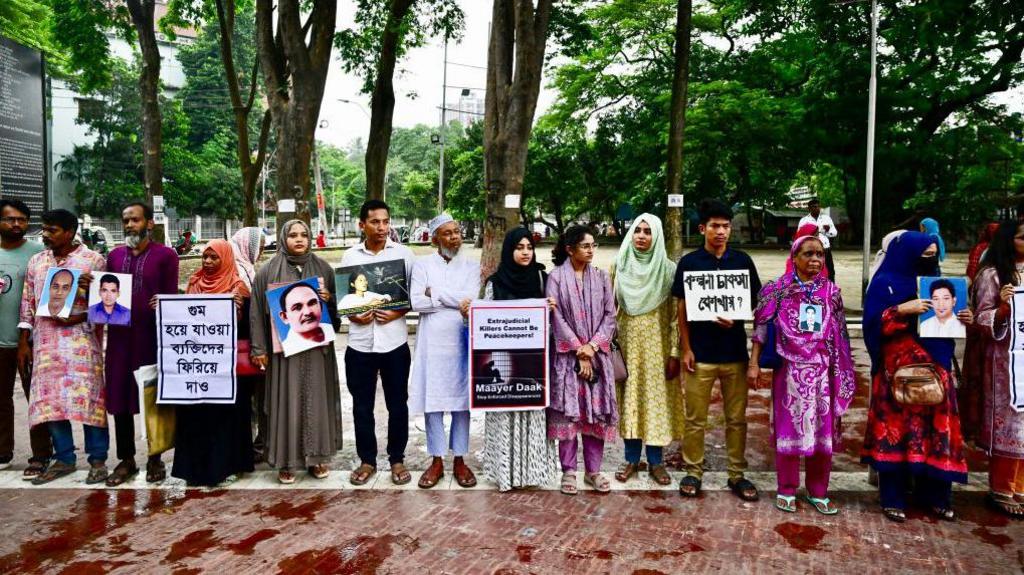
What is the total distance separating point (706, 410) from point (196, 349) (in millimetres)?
3490

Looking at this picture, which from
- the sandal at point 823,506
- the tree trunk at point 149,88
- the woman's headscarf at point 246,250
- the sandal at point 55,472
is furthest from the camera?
the tree trunk at point 149,88

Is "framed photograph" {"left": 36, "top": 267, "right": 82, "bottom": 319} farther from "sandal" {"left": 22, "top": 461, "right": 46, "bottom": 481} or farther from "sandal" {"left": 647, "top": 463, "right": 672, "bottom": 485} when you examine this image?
"sandal" {"left": 647, "top": 463, "right": 672, "bottom": 485}

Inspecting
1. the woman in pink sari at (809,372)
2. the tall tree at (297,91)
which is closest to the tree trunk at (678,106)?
the tall tree at (297,91)

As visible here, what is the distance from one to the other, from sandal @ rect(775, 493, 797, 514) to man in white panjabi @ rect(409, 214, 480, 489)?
2019 millimetres

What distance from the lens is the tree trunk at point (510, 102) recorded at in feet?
35.5

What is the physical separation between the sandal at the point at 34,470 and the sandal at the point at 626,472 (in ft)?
13.5

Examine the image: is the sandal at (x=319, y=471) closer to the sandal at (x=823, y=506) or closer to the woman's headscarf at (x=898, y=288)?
the sandal at (x=823, y=506)

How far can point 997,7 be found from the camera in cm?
1031

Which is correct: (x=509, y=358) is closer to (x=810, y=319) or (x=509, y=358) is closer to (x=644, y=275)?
(x=644, y=275)

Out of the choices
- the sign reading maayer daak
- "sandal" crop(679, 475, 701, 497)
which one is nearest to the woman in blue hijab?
"sandal" crop(679, 475, 701, 497)

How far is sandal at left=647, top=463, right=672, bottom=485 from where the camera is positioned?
4895 millimetres

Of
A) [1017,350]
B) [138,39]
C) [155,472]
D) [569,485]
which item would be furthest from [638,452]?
[138,39]

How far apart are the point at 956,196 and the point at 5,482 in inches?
887

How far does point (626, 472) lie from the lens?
4.98 metres
